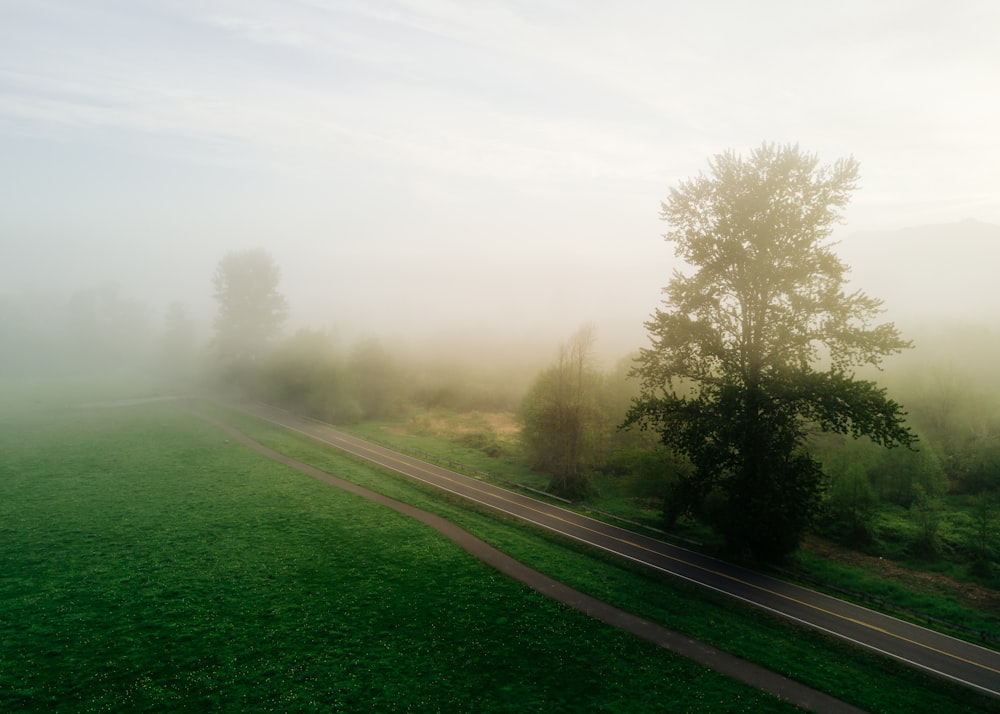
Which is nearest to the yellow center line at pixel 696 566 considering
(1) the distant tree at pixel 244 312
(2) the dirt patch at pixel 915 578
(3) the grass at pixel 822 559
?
(3) the grass at pixel 822 559

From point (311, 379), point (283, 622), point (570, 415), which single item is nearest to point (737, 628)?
point (283, 622)

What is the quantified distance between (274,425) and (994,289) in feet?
465

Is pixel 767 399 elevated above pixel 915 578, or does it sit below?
above

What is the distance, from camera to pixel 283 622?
19.8 meters

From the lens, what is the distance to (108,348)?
154 metres

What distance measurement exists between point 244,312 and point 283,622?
8792cm

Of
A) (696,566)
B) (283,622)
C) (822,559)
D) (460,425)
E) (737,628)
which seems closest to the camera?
(283,622)

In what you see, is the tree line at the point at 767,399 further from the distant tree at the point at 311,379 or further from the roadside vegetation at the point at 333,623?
the distant tree at the point at 311,379

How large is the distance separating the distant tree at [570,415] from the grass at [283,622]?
11.2 meters

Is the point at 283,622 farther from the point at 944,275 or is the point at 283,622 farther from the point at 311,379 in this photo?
the point at 944,275

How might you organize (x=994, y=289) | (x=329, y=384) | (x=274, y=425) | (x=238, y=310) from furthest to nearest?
(x=994, y=289) → (x=238, y=310) → (x=329, y=384) → (x=274, y=425)

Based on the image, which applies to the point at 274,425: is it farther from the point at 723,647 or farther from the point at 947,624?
the point at 947,624

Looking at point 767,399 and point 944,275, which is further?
point 944,275

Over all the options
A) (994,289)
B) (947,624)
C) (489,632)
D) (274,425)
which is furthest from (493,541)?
(994,289)
